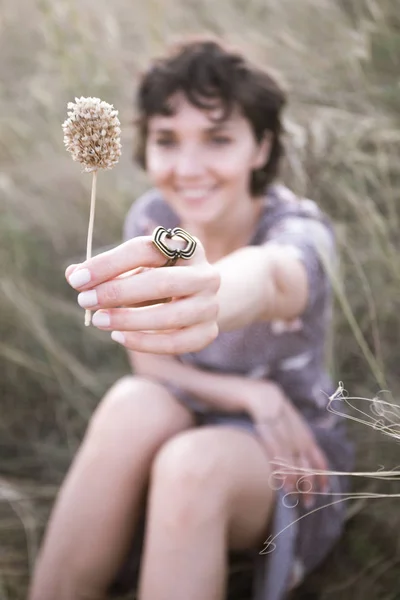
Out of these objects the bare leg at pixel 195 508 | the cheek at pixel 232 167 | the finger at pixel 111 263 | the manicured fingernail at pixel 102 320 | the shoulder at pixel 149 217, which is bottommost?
the bare leg at pixel 195 508

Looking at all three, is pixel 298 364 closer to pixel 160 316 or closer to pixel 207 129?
pixel 207 129

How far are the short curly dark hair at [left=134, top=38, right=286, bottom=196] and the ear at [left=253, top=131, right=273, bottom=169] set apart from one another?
0.04 feet

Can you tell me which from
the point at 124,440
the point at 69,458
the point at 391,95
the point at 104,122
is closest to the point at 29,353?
the point at 69,458

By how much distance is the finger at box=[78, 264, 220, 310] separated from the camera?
2.14 feet

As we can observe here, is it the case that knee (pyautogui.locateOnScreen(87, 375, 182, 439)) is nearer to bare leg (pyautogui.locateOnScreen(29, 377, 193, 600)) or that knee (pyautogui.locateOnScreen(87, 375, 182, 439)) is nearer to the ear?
bare leg (pyautogui.locateOnScreen(29, 377, 193, 600))

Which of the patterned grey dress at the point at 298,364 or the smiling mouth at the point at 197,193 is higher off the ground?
the smiling mouth at the point at 197,193

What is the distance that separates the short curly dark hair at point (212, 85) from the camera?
51.1 inches

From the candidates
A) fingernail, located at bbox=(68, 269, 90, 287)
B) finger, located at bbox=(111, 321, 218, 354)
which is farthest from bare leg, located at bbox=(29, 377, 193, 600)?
fingernail, located at bbox=(68, 269, 90, 287)

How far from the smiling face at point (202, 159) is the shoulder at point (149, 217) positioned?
109mm

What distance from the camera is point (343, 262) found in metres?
1.57

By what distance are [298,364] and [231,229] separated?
265mm

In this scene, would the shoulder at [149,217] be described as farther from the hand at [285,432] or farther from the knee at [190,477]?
the knee at [190,477]

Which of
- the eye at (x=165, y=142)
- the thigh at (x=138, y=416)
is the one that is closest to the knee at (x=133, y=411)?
the thigh at (x=138, y=416)

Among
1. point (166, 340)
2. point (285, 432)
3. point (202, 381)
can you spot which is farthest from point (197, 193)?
point (166, 340)
